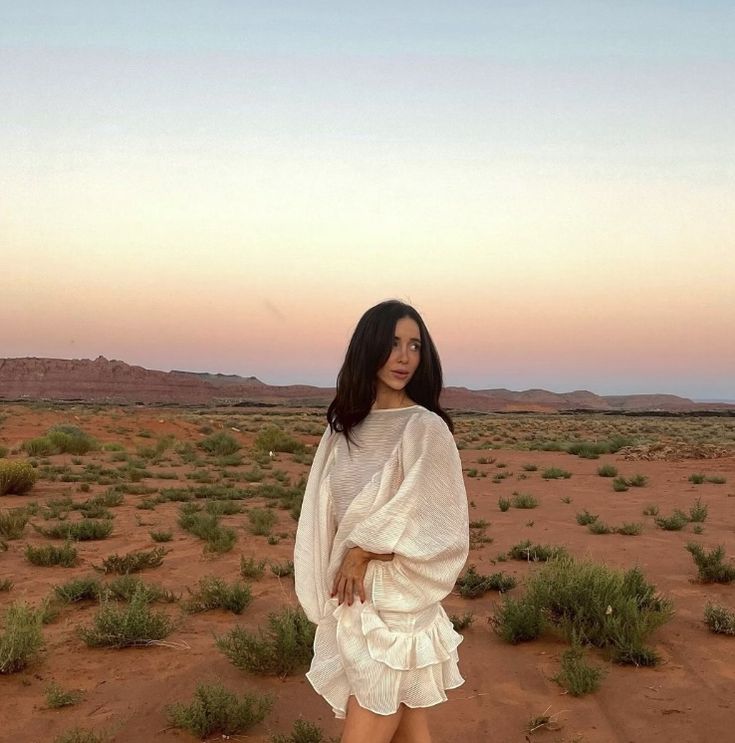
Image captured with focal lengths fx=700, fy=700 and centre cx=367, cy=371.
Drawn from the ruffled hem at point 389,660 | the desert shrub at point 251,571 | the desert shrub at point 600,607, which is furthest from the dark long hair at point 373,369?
the desert shrub at point 251,571

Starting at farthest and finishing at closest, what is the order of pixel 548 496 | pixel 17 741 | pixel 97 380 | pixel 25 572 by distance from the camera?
pixel 97 380
pixel 548 496
pixel 25 572
pixel 17 741

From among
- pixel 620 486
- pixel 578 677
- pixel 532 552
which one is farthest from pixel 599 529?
pixel 578 677

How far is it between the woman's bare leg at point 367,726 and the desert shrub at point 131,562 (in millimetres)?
5463

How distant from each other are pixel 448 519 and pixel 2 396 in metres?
127

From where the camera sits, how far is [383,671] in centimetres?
224

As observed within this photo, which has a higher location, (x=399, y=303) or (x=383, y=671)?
(x=399, y=303)

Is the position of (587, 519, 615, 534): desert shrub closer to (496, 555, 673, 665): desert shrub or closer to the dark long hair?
(496, 555, 673, 665): desert shrub

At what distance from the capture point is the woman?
2.25 meters

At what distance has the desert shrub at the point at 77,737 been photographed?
3525 mm

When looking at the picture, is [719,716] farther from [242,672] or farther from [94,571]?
[94,571]

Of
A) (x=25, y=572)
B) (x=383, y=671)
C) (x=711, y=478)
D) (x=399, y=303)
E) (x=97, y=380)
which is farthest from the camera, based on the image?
(x=97, y=380)

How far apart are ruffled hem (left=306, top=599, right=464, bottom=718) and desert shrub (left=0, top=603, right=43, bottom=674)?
3.04 meters

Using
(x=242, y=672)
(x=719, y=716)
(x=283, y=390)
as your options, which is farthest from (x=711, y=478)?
(x=283, y=390)

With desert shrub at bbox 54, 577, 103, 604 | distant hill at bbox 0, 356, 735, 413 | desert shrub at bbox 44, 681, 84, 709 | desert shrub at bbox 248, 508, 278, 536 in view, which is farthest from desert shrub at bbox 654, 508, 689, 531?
distant hill at bbox 0, 356, 735, 413
